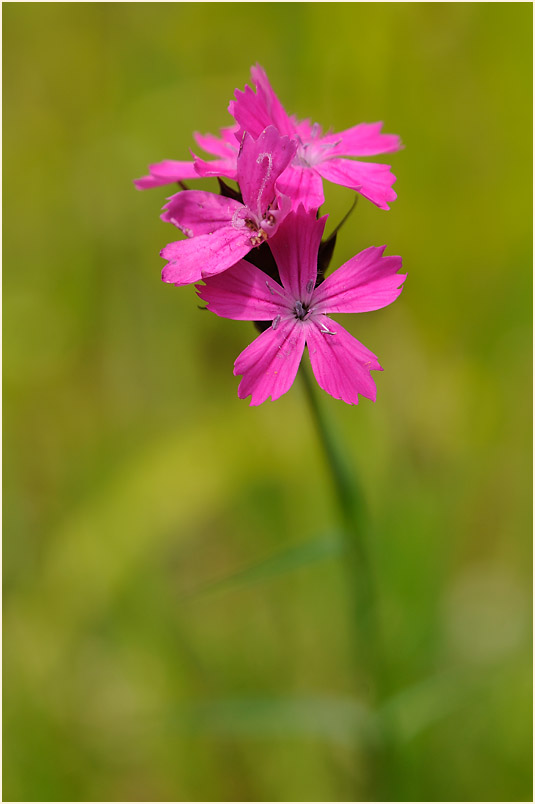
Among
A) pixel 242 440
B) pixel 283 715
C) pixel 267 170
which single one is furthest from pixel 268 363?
pixel 242 440

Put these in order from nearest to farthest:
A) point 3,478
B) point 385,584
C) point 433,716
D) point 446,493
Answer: point 433,716
point 385,584
point 446,493
point 3,478

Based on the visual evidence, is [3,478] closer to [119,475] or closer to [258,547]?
[119,475]

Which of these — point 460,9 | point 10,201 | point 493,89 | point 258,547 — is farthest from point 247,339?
point 460,9

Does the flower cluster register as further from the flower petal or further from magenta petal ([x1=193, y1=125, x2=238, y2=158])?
magenta petal ([x1=193, y1=125, x2=238, y2=158])

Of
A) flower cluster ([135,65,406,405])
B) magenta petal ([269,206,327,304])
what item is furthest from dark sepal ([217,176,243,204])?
A: magenta petal ([269,206,327,304])

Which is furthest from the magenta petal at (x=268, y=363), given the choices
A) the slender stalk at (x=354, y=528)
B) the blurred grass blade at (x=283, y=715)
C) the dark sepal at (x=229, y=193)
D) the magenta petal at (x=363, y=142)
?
the blurred grass blade at (x=283, y=715)
